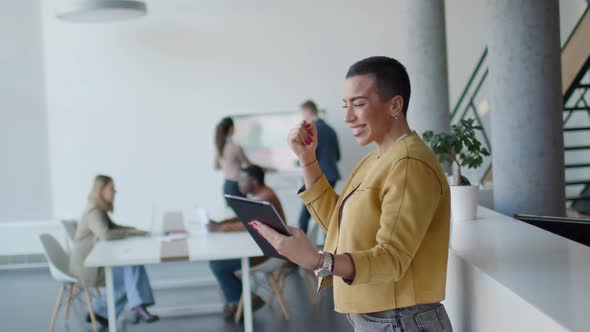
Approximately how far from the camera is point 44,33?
1005cm

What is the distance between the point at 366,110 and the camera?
2158 millimetres

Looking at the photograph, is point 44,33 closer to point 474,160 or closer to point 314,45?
point 314,45

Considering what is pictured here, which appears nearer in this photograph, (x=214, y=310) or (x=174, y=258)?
(x=174, y=258)

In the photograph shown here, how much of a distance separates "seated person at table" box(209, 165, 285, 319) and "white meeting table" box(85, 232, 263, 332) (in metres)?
0.23

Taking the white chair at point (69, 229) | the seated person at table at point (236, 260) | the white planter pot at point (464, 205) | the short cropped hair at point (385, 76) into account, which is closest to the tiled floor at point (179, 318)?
the seated person at table at point (236, 260)

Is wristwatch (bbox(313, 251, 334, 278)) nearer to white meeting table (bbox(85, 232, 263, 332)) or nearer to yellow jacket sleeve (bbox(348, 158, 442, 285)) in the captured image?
yellow jacket sleeve (bbox(348, 158, 442, 285))

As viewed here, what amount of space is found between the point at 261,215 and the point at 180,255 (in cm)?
353

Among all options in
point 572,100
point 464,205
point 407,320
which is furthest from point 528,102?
point 572,100

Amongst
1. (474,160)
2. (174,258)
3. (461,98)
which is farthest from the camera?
(461,98)

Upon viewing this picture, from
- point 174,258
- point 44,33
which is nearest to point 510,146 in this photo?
point 174,258

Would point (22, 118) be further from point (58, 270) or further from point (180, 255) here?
point (180, 255)

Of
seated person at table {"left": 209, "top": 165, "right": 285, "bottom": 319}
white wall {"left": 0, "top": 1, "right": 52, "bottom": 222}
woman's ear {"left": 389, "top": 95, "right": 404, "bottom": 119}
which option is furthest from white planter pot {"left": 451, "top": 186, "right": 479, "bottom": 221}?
white wall {"left": 0, "top": 1, "right": 52, "bottom": 222}

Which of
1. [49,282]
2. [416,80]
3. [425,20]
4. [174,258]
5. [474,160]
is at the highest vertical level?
[425,20]

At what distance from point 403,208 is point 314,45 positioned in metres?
8.18
